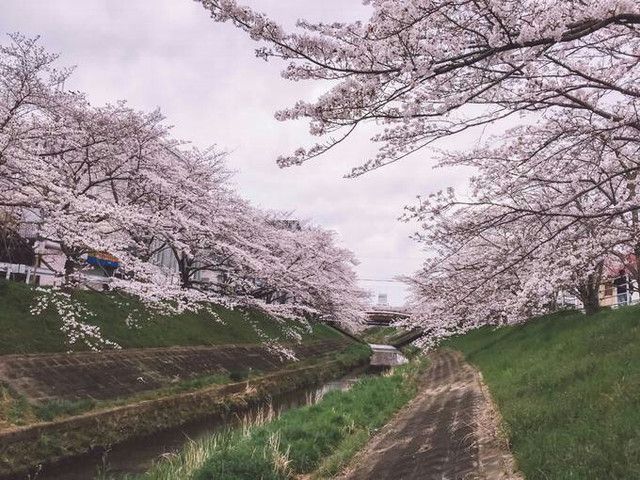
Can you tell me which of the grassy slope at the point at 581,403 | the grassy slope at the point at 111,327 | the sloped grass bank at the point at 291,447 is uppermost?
the grassy slope at the point at 111,327

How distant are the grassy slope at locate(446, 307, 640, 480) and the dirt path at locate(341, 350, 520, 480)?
404 millimetres

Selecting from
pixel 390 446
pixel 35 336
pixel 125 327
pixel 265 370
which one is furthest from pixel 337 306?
pixel 390 446

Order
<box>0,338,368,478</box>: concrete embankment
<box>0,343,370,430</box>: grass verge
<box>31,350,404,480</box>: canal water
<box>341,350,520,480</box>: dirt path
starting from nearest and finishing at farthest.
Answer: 1. <box>341,350,520,480</box>: dirt path
2. <box>31,350,404,480</box>: canal water
3. <box>0,338,368,478</box>: concrete embankment
4. <box>0,343,370,430</box>: grass verge

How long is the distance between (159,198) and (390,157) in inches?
477

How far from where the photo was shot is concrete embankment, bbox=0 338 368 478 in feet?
30.8

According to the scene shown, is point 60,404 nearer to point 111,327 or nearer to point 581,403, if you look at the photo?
point 111,327

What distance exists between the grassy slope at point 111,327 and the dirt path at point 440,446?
916cm

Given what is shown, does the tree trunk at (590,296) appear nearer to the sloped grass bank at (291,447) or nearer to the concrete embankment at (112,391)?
the sloped grass bank at (291,447)

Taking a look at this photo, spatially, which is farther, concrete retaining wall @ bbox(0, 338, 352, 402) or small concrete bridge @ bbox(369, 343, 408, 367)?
small concrete bridge @ bbox(369, 343, 408, 367)

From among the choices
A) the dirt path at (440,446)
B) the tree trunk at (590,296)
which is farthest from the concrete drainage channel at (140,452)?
the tree trunk at (590,296)

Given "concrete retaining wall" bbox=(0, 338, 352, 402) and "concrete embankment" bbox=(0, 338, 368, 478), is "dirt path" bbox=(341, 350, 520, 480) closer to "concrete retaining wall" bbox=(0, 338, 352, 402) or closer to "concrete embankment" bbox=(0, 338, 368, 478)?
"concrete embankment" bbox=(0, 338, 368, 478)

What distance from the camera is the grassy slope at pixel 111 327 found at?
42.7ft

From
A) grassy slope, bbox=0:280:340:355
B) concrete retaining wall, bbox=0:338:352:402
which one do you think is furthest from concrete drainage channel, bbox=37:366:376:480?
grassy slope, bbox=0:280:340:355

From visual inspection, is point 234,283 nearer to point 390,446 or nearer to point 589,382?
point 390,446
